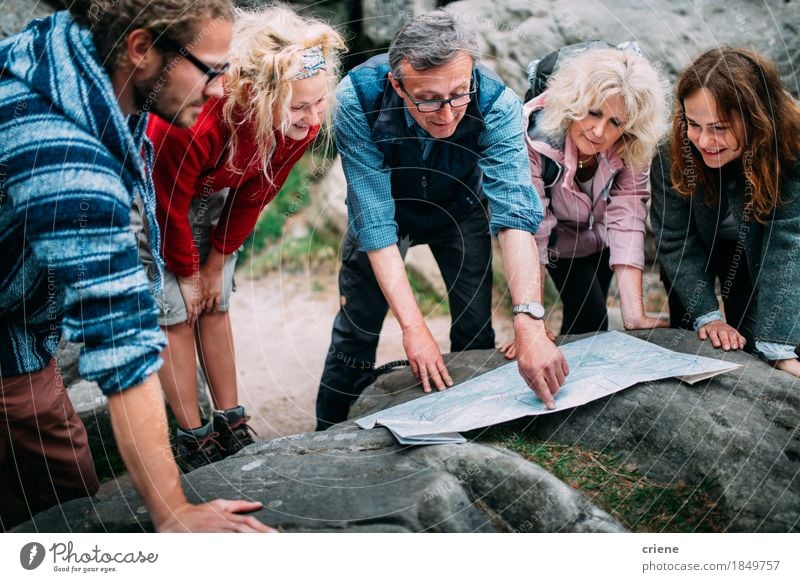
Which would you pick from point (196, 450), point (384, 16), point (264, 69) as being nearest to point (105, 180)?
point (264, 69)

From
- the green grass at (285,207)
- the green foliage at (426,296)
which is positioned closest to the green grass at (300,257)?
the green grass at (285,207)

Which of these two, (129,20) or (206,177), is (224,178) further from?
(129,20)

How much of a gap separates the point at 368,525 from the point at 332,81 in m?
0.99

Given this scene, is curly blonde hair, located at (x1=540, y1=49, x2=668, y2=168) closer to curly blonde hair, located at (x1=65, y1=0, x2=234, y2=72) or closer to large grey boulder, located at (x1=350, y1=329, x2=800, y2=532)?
large grey boulder, located at (x1=350, y1=329, x2=800, y2=532)

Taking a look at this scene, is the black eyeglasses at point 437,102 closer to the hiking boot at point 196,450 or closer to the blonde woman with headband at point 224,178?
the blonde woman with headband at point 224,178

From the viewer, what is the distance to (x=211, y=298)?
203cm

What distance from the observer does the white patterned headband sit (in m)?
1.70

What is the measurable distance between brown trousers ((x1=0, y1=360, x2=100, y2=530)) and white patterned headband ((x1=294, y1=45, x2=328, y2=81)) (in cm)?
84

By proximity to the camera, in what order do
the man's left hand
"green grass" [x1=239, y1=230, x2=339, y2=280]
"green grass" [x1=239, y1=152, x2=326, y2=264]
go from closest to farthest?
the man's left hand, "green grass" [x1=239, y1=230, x2=339, y2=280], "green grass" [x1=239, y1=152, x2=326, y2=264]

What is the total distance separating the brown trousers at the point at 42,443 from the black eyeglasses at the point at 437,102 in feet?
3.32

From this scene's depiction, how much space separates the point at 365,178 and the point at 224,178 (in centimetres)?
36

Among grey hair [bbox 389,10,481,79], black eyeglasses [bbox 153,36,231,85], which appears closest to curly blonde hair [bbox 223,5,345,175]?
grey hair [bbox 389,10,481,79]

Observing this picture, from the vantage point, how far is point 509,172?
1.96 meters

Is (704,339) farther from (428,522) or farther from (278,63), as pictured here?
(278,63)
